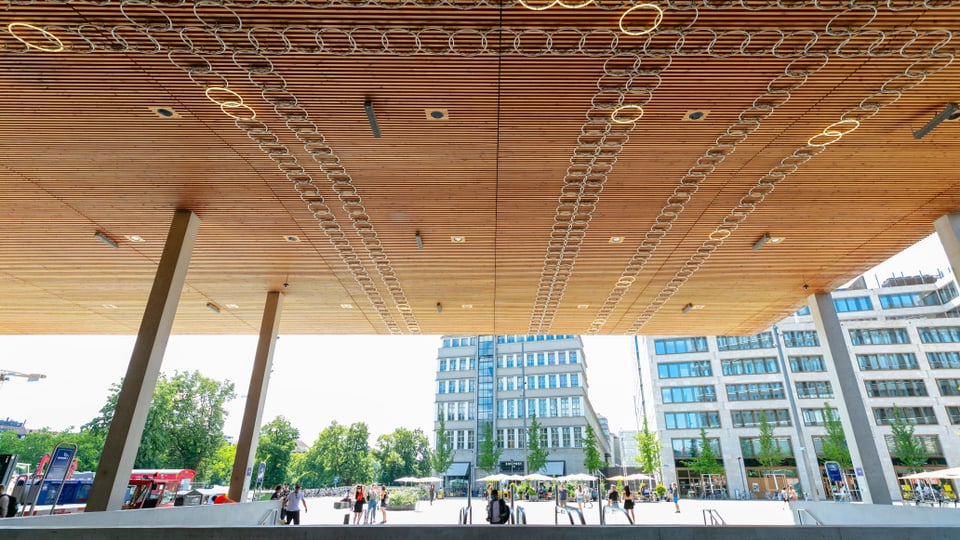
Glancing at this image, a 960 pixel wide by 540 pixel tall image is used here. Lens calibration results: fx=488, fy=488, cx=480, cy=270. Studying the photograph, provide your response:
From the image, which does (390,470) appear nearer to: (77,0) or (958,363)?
(958,363)

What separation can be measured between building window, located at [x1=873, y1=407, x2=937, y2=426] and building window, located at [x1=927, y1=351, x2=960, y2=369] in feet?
13.0

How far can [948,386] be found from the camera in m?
40.9

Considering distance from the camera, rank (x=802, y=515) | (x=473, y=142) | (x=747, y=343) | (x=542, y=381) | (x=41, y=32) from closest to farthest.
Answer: (x=41, y=32) → (x=473, y=142) → (x=802, y=515) → (x=747, y=343) → (x=542, y=381)

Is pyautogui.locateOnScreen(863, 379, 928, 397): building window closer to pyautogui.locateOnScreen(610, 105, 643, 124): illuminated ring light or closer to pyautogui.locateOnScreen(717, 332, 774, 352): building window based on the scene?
pyautogui.locateOnScreen(717, 332, 774, 352): building window

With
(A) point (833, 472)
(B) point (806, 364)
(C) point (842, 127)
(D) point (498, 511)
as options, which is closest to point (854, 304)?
(B) point (806, 364)

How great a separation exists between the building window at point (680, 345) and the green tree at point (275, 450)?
39582 mm

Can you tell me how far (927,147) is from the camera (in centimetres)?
732

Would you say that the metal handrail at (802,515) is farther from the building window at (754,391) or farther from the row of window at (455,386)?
the row of window at (455,386)

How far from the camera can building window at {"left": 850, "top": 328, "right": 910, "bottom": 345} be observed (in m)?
43.8

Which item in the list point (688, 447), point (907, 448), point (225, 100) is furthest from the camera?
point (688, 447)

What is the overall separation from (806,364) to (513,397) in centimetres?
3041

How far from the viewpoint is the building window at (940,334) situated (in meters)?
42.3

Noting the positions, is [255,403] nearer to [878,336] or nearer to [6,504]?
[6,504]

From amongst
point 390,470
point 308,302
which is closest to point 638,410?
point 390,470
